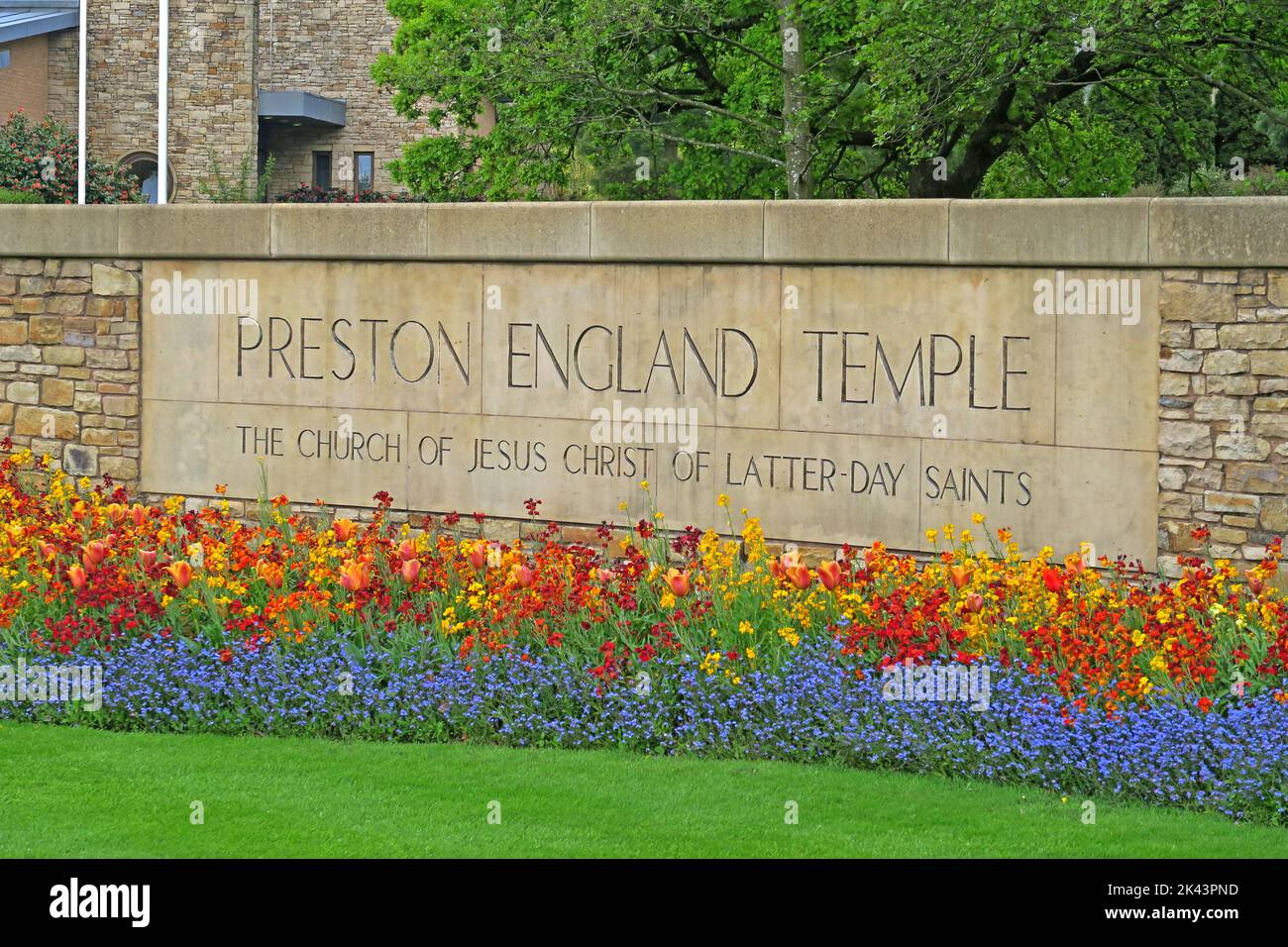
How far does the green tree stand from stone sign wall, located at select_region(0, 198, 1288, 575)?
6543 millimetres

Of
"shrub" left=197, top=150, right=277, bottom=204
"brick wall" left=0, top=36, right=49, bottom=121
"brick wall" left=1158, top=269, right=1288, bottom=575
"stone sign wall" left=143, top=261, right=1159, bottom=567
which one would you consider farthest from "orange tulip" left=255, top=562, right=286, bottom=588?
"brick wall" left=0, top=36, right=49, bottom=121

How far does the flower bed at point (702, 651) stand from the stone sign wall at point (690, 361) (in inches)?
20.9

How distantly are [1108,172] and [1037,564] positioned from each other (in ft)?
45.9

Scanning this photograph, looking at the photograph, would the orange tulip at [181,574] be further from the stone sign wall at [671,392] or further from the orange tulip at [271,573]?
the stone sign wall at [671,392]

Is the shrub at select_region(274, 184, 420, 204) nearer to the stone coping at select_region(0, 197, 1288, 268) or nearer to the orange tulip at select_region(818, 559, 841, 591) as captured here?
the stone coping at select_region(0, 197, 1288, 268)

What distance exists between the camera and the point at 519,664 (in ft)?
23.9

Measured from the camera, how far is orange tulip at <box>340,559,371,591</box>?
7785 millimetres

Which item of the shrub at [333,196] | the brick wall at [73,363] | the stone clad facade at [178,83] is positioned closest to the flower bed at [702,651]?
the brick wall at [73,363]

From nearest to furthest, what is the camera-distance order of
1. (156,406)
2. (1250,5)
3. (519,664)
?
(519,664)
(156,406)
(1250,5)

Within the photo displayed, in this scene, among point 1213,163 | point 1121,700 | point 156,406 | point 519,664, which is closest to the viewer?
point 1121,700

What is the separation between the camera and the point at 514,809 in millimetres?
5953

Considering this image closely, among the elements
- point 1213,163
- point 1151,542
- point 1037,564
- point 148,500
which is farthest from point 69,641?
point 1213,163

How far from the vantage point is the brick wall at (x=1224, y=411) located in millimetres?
8039

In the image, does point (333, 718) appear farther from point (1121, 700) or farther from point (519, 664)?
point (1121, 700)
